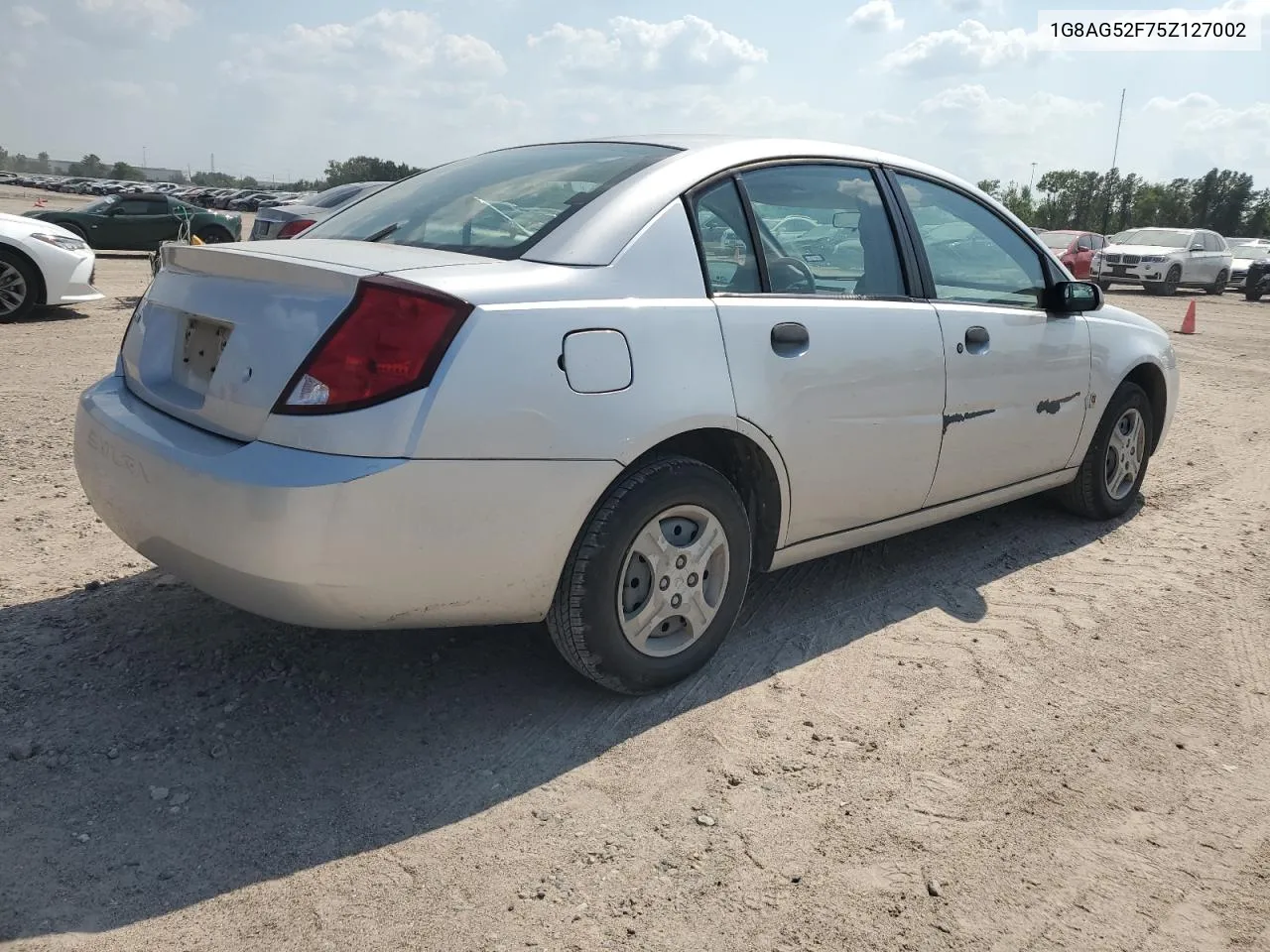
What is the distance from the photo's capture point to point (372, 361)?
259 centimetres

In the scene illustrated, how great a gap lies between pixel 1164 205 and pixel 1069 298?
81.1 meters

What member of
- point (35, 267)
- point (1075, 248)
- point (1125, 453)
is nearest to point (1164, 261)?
point (1075, 248)

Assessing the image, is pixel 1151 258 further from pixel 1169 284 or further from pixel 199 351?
pixel 199 351

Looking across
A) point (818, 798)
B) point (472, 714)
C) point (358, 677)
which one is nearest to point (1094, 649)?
point (818, 798)

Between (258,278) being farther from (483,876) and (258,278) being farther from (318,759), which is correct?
(483,876)

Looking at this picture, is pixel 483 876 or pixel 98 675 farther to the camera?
pixel 98 675

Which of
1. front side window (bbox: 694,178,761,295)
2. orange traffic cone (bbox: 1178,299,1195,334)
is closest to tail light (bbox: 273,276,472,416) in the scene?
front side window (bbox: 694,178,761,295)

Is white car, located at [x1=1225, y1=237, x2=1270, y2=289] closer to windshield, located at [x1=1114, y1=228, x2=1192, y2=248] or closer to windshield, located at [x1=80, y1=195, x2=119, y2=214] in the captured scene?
windshield, located at [x1=1114, y1=228, x2=1192, y2=248]

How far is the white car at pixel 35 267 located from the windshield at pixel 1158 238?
73.8ft

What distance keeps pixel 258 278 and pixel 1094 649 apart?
3.01 meters

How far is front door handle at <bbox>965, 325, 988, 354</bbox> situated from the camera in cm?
402

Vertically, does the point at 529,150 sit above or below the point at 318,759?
above

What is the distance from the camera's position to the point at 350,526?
2549 millimetres

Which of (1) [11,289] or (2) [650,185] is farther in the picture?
(1) [11,289]
